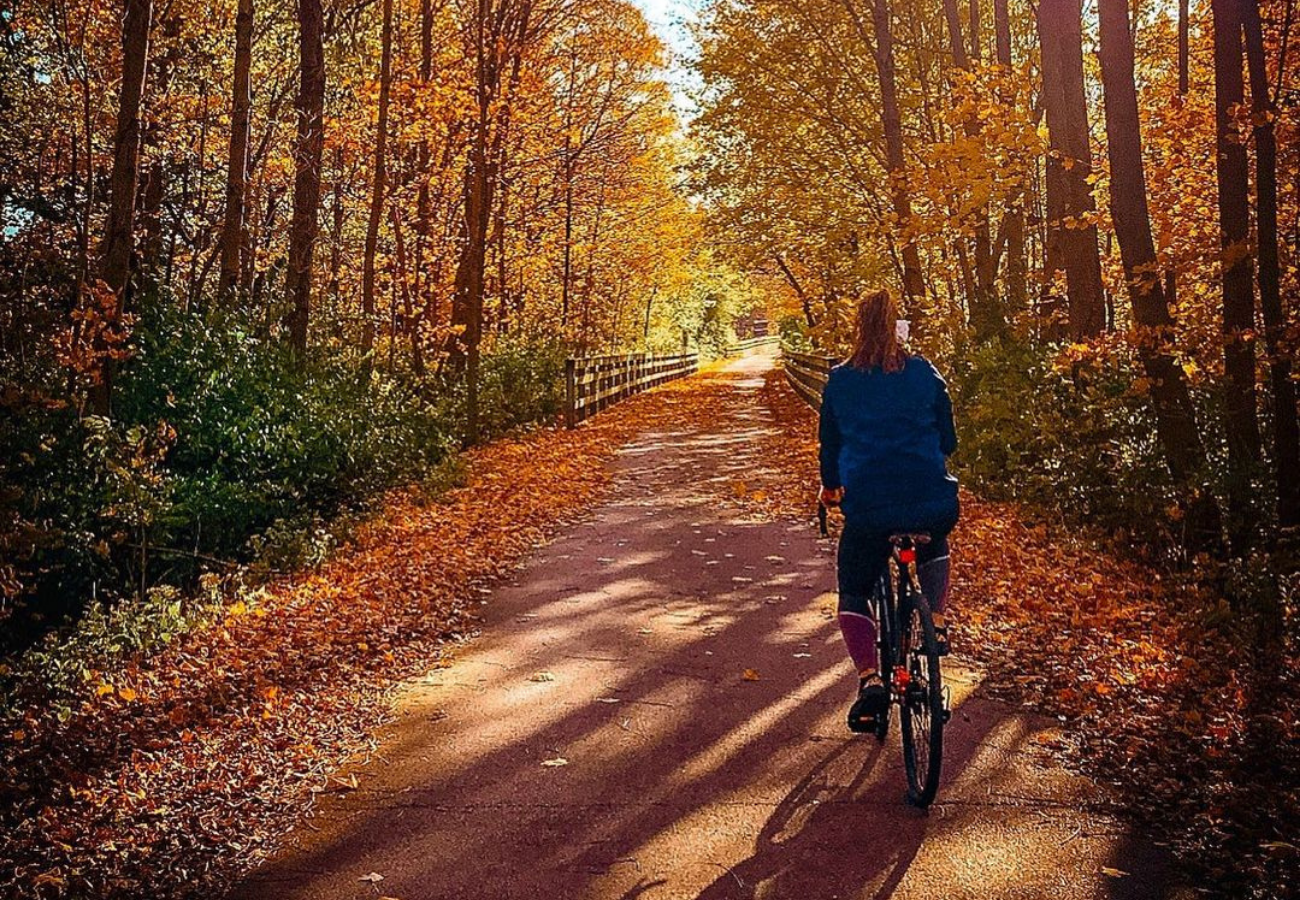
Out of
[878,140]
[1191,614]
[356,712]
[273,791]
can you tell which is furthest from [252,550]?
[878,140]

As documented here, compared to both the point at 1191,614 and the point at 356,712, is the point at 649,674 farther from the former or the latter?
the point at 1191,614

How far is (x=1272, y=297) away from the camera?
729 cm

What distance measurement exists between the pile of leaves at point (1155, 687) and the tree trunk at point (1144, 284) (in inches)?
32.3

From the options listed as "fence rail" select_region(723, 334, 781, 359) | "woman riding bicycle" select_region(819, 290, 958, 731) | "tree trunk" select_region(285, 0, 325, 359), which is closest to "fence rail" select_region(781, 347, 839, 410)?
"tree trunk" select_region(285, 0, 325, 359)

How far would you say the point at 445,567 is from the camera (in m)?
9.70

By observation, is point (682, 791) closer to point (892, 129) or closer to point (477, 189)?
point (477, 189)

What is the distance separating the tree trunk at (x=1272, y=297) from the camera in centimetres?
722

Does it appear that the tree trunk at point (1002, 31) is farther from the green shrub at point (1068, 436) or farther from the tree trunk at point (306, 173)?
the tree trunk at point (306, 173)

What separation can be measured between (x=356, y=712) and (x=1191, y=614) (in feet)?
17.6

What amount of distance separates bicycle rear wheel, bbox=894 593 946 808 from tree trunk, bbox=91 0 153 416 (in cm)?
756

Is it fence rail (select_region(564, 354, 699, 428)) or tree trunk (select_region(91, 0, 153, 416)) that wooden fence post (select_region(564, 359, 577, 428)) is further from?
tree trunk (select_region(91, 0, 153, 416))

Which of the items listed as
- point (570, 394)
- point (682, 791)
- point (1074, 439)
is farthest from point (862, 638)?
point (570, 394)

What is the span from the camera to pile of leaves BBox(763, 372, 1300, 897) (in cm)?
434

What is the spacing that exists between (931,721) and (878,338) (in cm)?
166
